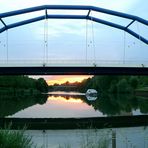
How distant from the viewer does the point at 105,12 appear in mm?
51344

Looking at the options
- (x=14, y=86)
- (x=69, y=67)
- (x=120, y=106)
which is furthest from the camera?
(x=14, y=86)

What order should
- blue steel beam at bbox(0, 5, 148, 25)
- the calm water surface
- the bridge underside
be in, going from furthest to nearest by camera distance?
the bridge underside < blue steel beam at bbox(0, 5, 148, 25) < the calm water surface

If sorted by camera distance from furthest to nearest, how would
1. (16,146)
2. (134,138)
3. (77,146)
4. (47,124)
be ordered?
(47,124)
(134,138)
(77,146)
(16,146)

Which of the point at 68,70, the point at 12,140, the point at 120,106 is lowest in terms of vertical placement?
the point at 12,140

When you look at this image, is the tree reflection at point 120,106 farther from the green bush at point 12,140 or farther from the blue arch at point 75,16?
the green bush at point 12,140

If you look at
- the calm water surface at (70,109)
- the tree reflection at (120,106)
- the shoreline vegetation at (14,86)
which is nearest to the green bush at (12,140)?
the calm water surface at (70,109)

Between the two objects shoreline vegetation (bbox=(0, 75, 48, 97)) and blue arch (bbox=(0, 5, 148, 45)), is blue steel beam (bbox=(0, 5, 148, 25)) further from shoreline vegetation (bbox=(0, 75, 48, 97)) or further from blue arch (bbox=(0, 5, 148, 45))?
shoreline vegetation (bbox=(0, 75, 48, 97))

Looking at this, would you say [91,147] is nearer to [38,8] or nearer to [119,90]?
[38,8]

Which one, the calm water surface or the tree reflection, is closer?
the calm water surface

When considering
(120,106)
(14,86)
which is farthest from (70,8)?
(14,86)

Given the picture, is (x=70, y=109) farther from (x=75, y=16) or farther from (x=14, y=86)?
(x=14, y=86)

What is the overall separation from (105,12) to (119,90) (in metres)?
74.2

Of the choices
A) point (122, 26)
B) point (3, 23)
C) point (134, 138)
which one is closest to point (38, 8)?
point (3, 23)

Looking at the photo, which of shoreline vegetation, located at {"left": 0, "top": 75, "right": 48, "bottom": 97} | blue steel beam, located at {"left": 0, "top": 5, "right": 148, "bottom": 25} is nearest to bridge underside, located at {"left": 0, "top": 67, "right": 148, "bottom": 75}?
blue steel beam, located at {"left": 0, "top": 5, "right": 148, "bottom": 25}
